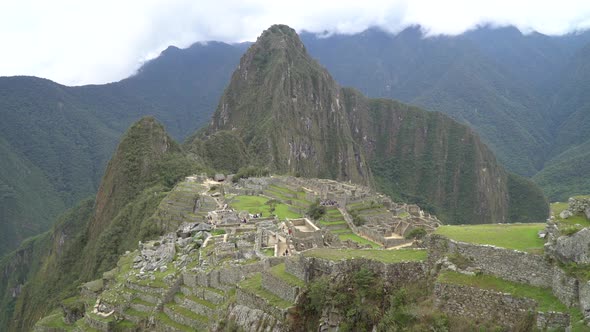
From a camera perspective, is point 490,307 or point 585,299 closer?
point 585,299

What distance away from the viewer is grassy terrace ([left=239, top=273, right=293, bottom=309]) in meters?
15.3

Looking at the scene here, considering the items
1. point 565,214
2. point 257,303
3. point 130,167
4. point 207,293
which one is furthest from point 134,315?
point 130,167

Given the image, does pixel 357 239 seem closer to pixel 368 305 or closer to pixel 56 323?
pixel 56 323

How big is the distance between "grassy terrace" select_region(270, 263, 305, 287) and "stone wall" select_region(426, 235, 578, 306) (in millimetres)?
4224

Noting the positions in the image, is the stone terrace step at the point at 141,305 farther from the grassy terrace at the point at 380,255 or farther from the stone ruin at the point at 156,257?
the grassy terrace at the point at 380,255

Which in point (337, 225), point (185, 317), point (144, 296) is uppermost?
point (337, 225)

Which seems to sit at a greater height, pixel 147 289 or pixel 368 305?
pixel 368 305

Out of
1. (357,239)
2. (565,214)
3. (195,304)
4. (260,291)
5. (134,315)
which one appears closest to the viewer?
(565,214)

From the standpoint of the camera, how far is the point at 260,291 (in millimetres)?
16859

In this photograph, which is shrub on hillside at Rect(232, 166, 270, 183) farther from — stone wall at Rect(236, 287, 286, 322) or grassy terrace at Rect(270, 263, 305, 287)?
grassy terrace at Rect(270, 263, 305, 287)

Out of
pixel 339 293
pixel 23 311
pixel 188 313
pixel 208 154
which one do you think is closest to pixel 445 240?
pixel 339 293

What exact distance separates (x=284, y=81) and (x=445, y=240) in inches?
7121

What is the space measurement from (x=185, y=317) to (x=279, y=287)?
25.7 feet

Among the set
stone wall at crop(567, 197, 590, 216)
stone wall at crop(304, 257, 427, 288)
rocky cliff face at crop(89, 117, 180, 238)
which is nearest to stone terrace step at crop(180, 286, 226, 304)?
stone wall at crop(304, 257, 427, 288)
